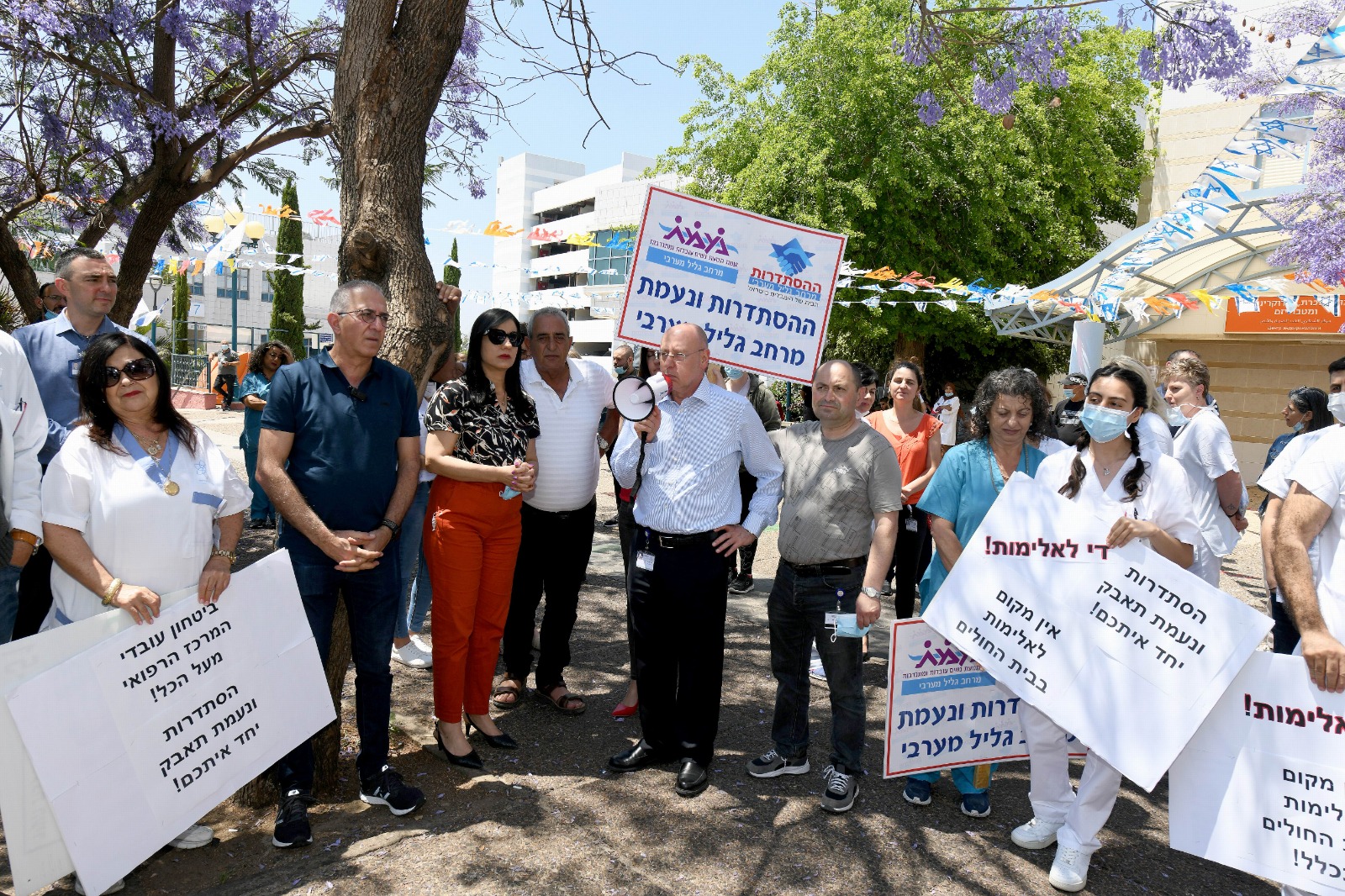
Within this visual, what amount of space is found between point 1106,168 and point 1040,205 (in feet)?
9.69

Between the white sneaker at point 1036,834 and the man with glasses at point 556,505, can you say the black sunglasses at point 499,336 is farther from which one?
the white sneaker at point 1036,834

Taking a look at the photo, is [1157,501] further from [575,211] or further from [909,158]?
[575,211]

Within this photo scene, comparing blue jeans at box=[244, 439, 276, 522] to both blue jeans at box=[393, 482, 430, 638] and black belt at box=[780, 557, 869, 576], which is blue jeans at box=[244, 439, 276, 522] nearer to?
blue jeans at box=[393, 482, 430, 638]

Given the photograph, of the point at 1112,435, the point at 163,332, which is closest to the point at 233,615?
the point at 1112,435

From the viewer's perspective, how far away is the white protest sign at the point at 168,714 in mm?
2992

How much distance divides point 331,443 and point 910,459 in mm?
3778

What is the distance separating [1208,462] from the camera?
17.5ft

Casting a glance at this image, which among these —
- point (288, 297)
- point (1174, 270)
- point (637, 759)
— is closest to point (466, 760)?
point (637, 759)

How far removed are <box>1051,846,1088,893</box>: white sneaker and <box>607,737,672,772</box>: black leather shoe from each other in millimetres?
1757

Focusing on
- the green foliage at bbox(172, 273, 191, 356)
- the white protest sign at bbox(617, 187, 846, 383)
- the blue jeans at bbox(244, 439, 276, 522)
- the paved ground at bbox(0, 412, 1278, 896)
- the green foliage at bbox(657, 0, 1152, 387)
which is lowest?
the paved ground at bbox(0, 412, 1278, 896)

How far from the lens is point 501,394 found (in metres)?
4.53

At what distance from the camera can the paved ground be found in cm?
341

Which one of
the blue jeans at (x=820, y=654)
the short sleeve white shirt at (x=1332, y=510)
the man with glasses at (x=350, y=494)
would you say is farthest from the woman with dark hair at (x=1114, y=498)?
the man with glasses at (x=350, y=494)

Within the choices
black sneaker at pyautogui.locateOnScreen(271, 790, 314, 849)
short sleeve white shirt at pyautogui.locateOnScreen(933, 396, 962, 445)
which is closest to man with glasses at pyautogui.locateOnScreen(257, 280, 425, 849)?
black sneaker at pyautogui.locateOnScreen(271, 790, 314, 849)
